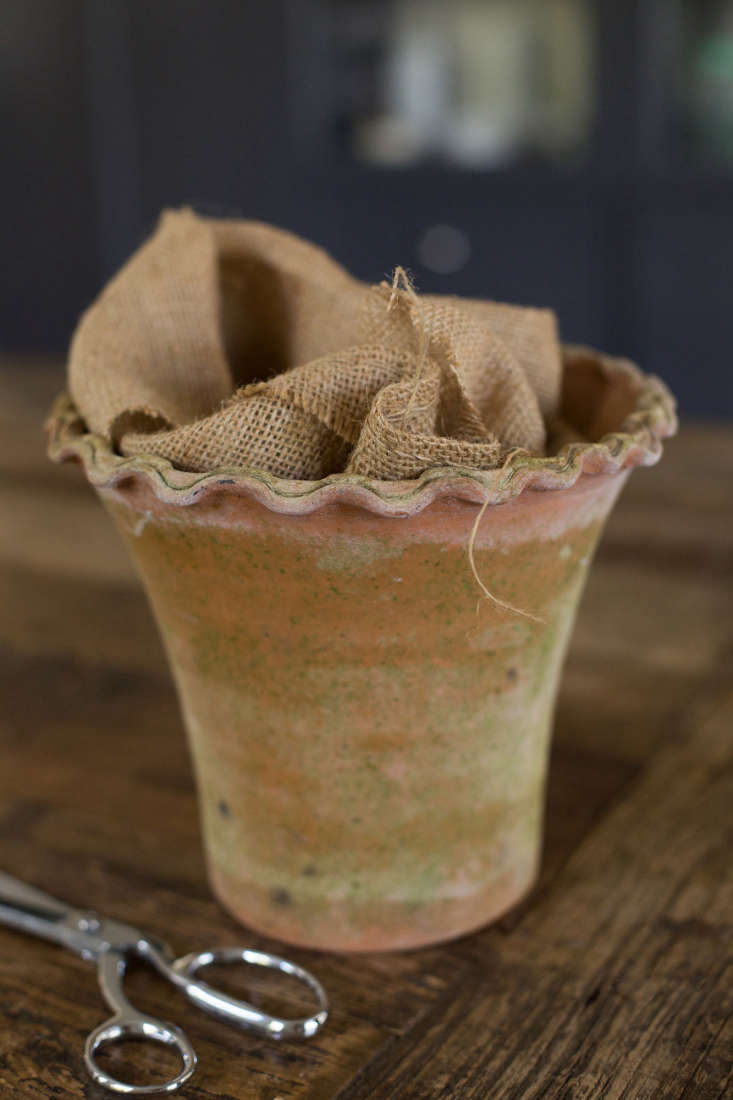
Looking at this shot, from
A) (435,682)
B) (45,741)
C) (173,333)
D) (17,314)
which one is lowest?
(17,314)

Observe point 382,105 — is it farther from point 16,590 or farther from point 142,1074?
point 142,1074

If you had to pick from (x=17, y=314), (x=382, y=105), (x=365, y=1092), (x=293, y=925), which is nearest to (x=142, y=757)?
(x=293, y=925)

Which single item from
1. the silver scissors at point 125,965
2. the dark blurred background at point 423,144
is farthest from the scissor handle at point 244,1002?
the dark blurred background at point 423,144

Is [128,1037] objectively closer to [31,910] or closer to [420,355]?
[31,910]

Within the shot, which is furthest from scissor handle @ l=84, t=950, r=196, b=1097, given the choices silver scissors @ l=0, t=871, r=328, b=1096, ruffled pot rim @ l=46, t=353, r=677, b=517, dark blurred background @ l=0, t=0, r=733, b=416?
dark blurred background @ l=0, t=0, r=733, b=416

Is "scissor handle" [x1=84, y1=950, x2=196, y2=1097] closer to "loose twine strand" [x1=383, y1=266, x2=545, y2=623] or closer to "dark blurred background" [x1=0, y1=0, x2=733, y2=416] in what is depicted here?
"loose twine strand" [x1=383, y1=266, x2=545, y2=623]

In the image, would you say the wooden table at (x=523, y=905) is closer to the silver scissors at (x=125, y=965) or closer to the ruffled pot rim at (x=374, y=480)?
the silver scissors at (x=125, y=965)
